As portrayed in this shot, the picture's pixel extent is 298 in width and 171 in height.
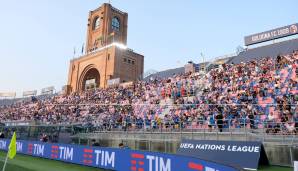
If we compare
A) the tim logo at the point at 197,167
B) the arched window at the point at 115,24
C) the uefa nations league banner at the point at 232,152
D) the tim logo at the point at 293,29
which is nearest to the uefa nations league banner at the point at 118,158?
the tim logo at the point at 197,167

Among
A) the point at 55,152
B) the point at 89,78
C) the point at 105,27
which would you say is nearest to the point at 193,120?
the point at 55,152

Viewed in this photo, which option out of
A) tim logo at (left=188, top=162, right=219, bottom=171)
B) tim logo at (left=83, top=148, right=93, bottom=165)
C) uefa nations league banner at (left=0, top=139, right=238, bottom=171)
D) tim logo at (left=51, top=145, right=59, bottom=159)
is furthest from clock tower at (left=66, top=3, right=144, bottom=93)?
tim logo at (left=188, top=162, right=219, bottom=171)

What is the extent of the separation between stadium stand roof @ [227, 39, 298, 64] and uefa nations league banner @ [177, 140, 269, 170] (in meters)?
20.5

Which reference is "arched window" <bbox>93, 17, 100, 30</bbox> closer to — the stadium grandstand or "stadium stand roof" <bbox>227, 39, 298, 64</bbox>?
the stadium grandstand

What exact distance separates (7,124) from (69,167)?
63.9 ft

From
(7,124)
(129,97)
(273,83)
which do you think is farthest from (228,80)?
(7,124)

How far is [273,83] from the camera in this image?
804 inches

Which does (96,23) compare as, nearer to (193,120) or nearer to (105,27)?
(105,27)

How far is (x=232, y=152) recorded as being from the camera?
13086 mm

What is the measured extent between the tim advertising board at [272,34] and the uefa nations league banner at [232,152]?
Result: 23.9 metres

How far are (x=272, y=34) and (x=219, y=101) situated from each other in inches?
708

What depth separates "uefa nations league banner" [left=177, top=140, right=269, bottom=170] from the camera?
40.7ft

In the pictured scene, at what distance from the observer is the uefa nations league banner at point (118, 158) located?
939cm

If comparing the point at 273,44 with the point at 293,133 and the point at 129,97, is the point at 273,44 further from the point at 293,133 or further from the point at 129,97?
the point at 293,133
